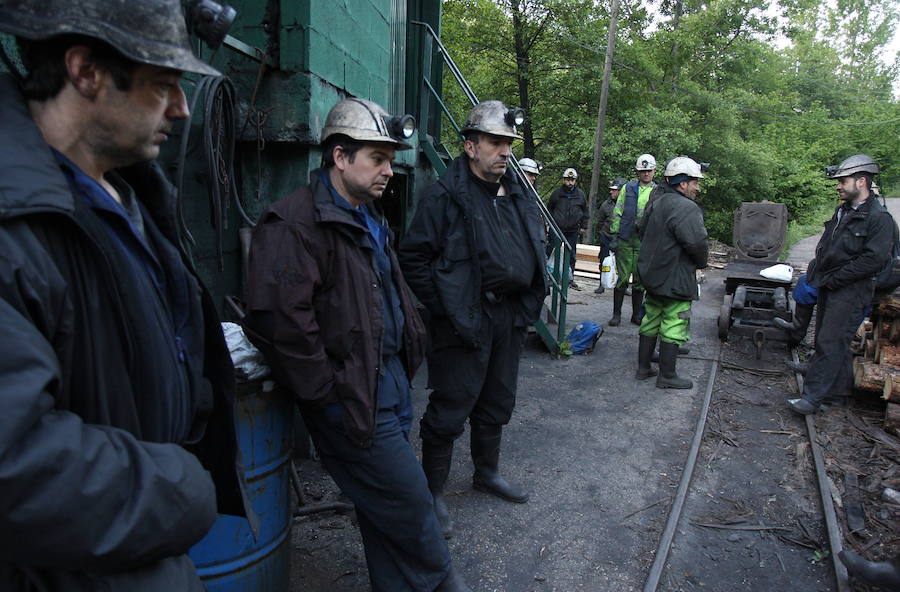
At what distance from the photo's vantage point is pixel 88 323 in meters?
1.20

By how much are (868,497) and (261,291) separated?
441cm

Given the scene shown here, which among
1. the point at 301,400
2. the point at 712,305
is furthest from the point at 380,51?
the point at 712,305

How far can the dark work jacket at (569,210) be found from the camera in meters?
11.5

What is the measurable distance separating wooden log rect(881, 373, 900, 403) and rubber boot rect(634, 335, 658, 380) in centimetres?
203

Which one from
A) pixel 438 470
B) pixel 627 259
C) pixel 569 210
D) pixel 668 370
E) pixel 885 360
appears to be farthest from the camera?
pixel 569 210

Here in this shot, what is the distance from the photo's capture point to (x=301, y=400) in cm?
246

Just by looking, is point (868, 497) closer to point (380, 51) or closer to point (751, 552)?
point (751, 552)

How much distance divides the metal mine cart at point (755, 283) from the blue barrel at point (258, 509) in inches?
264

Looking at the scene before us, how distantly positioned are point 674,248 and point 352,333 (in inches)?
177

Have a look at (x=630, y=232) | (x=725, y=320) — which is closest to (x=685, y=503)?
(x=725, y=320)

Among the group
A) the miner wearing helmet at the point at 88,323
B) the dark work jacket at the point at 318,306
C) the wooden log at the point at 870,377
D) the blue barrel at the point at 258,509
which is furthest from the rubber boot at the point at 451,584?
the wooden log at the point at 870,377

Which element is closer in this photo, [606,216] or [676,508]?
[676,508]

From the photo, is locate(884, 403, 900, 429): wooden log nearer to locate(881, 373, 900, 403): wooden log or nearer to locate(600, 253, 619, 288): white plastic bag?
locate(881, 373, 900, 403): wooden log

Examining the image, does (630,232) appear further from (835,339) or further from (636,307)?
(835,339)
